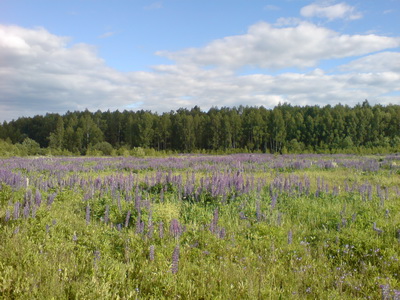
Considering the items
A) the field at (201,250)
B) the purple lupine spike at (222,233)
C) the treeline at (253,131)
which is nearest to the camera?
the field at (201,250)

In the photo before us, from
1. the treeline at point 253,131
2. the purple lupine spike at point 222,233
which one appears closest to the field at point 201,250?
the purple lupine spike at point 222,233

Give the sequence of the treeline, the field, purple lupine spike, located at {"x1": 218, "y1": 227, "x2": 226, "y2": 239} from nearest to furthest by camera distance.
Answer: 1. the field
2. purple lupine spike, located at {"x1": 218, "y1": 227, "x2": 226, "y2": 239}
3. the treeline

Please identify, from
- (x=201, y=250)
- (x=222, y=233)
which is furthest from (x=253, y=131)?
(x=201, y=250)

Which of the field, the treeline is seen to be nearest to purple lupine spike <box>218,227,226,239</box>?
the field

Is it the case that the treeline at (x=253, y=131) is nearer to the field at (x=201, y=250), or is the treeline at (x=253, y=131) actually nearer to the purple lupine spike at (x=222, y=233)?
the field at (x=201, y=250)

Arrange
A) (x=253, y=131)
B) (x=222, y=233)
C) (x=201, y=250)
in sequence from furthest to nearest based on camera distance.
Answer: (x=253, y=131) < (x=222, y=233) < (x=201, y=250)

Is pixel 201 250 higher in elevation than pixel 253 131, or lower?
lower

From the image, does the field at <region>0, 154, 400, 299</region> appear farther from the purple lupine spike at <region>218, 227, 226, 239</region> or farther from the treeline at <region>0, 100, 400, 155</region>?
the treeline at <region>0, 100, 400, 155</region>

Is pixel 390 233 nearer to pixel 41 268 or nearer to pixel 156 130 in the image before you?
pixel 41 268

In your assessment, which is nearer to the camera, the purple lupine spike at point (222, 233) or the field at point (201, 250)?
the field at point (201, 250)

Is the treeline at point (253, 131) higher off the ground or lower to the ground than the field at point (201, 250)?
higher

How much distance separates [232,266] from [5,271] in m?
2.99

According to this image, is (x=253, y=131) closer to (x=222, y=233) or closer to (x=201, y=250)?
(x=222, y=233)

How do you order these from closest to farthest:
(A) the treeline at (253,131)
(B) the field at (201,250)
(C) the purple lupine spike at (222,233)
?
(B) the field at (201,250), (C) the purple lupine spike at (222,233), (A) the treeline at (253,131)
